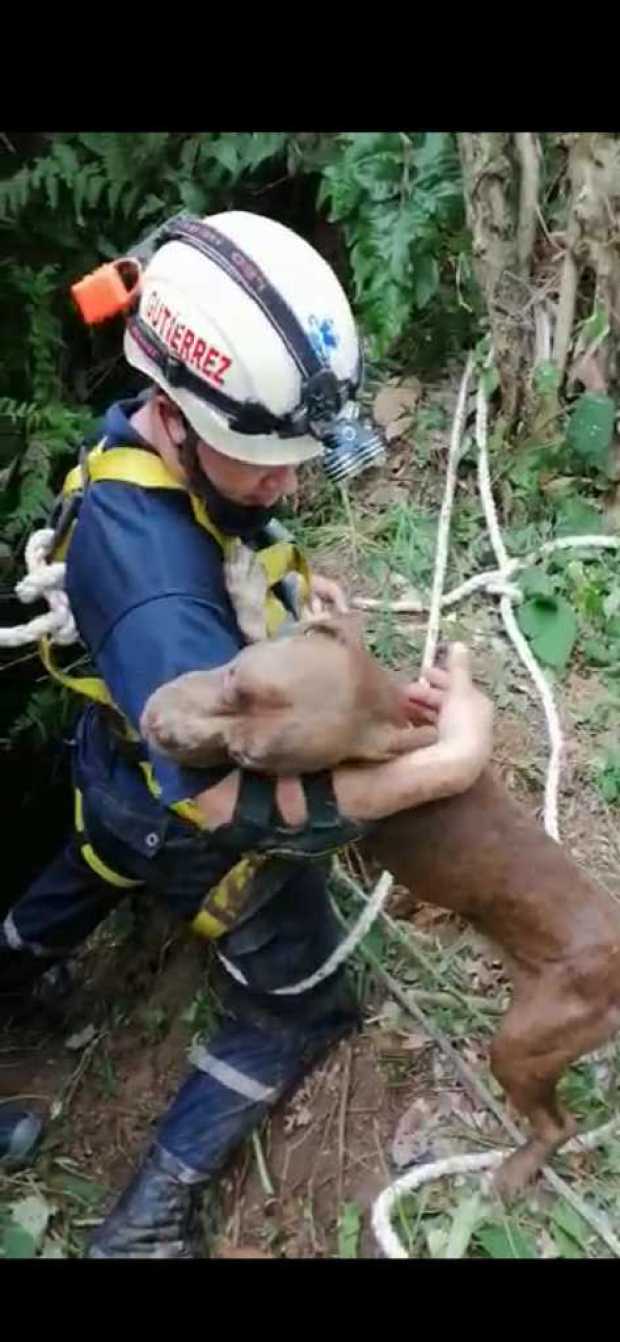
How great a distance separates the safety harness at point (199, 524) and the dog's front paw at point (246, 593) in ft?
0.11

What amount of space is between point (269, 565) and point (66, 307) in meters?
2.25

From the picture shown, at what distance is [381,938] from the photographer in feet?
12.6

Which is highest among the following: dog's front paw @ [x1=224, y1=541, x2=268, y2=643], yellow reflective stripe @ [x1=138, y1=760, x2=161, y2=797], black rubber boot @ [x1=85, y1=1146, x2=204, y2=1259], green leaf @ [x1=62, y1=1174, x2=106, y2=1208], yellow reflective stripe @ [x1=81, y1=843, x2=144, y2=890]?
dog's front paw @ [x1=224, y1=541, x2=268, y2=643]

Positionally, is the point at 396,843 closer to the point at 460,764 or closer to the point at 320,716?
the point at 460,764

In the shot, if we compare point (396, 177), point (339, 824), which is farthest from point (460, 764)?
point (396, 177)

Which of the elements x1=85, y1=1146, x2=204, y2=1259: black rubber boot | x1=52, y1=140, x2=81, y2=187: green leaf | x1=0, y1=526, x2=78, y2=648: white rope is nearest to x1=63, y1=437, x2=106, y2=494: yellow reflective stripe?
x1=0, y1=526, x2=78, y2=648: white rope

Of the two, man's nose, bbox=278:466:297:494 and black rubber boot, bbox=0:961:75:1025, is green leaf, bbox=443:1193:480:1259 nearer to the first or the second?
black rubber boot, bbox=0:961:75:1025

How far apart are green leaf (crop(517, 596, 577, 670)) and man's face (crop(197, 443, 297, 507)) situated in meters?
1.53

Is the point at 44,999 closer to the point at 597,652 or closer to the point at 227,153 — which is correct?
the point at 597,652

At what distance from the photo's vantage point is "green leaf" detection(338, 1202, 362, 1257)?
3.37 m

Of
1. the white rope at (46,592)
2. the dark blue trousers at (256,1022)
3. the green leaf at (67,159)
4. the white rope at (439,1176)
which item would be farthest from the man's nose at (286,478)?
the green leaf at (67,159)

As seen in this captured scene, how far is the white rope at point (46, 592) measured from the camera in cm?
324

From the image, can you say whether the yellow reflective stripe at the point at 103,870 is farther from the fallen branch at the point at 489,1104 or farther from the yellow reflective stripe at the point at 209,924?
the fallen branch at the point at 489,1104

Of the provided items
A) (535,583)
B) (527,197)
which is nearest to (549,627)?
(535,583)
